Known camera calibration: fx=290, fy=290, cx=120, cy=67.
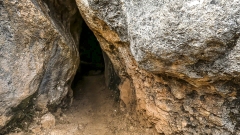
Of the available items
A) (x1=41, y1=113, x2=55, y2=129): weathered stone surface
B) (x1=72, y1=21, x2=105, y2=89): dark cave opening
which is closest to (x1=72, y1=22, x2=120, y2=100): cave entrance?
(x1=72, y1=21, x2=105, y2=89): dark cave opening

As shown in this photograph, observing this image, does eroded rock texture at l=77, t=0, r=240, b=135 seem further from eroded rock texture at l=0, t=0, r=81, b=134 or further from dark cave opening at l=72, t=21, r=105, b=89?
dark cave opening at l=72, t=21, r=105, b=89

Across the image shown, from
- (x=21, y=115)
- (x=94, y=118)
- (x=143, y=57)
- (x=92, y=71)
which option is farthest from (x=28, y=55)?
(x=92, y=71)

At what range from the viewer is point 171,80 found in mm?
1063

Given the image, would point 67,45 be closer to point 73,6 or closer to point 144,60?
point 73,6

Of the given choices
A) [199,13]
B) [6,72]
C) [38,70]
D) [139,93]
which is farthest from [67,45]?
[199,13]

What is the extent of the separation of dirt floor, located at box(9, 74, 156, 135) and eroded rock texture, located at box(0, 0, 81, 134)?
0.14 m

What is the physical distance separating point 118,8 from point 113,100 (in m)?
0.66

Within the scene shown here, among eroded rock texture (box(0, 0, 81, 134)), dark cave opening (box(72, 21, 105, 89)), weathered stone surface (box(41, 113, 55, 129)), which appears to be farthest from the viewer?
dark cave opening (box(72, 21, 105, 89))

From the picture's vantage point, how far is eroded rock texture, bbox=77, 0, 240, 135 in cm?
78

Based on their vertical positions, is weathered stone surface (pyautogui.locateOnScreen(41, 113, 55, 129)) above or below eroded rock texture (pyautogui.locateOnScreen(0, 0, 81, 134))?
below

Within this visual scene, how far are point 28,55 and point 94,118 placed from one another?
47cm

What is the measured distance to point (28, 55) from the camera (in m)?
1.25

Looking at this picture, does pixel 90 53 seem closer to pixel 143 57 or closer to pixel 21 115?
pixel 21 115

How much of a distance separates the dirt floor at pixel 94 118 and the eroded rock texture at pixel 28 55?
138mm
